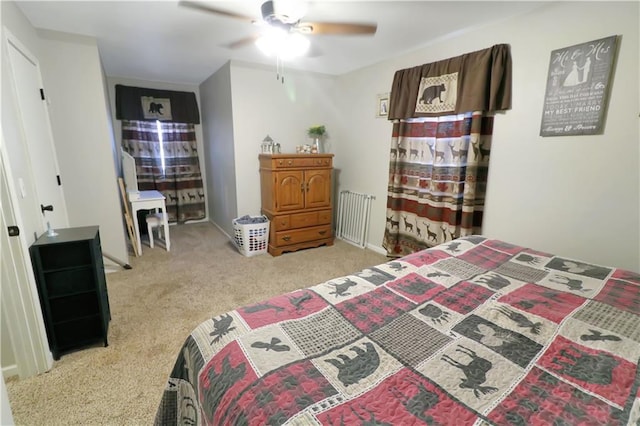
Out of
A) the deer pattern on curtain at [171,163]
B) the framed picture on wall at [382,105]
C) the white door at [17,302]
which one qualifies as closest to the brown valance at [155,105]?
the deer pattern on curtain at [171,163]

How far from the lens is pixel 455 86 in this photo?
263 centimetres

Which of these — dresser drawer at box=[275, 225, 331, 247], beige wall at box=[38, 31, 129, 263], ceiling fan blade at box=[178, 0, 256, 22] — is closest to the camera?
ceiling fan blade at box=[178, 0, 256, 22]

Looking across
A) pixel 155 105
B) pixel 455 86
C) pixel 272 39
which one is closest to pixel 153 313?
pixel 272 39

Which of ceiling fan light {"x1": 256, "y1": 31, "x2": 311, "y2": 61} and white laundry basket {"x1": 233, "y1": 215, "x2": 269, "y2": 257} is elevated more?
ceiling fan light {"x1": 256, "y1": 31, "x2": 311, "y2": 61}

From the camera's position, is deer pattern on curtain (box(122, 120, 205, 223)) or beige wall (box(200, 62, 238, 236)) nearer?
beige wall (box(200, 62, 238, 236))

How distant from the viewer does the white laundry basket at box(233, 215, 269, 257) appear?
11.6 feet

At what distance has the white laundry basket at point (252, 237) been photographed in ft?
11.6

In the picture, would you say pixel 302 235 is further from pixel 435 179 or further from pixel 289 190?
pixel 435 179

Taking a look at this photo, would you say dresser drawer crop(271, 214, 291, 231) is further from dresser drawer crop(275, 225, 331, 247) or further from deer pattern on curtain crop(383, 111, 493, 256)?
deer pattern on curtain crop(383, 111, 493, 256)

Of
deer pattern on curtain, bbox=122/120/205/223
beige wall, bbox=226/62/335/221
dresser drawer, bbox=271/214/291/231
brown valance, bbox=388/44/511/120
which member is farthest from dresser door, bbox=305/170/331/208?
deer pattern on curtain, bbox=122/120/205/223

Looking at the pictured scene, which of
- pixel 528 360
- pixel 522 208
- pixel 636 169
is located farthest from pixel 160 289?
pixel 636 169

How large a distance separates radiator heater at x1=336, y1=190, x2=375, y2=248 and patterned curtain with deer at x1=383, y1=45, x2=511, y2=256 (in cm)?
46

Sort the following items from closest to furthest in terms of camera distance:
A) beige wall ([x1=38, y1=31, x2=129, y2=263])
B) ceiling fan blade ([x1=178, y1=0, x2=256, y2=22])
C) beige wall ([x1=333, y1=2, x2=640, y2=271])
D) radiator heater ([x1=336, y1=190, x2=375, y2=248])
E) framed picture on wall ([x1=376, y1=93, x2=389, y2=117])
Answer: beige wall ([x1=333, y1=2, x2=640, y2=271])
ceiling fan blade ([x1=178, y1=0, x2=256, y2=22])
beige wall ([x1=38, y1=31, x2=129, y2=263])
framed picture on wall ([x1=376, y1=93, x2=389, y2=117])
radiator heater ([x1=336, y1=190, x2=375, y2=248])

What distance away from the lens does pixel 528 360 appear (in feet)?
3.14
